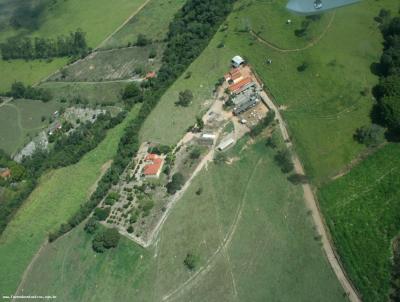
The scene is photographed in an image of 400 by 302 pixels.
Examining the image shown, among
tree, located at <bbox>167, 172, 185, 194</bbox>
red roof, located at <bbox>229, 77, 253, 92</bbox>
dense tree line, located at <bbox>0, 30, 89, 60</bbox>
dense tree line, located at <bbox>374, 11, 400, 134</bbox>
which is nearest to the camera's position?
dense tree line, located at <bbox>374, 11, 400, 134</bbox>

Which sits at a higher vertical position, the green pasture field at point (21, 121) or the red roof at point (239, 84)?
the red roof at point (239, 84)

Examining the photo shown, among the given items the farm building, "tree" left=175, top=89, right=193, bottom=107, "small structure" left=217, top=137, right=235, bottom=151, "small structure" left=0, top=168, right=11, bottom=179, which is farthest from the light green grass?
"small structure" left=217, top=137, right=235, bottom=151

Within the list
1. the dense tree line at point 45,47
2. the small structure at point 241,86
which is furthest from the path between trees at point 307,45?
the dense tree line at point 45,47

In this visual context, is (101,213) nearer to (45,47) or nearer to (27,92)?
(27,92)

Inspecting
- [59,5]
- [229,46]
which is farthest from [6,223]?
[59,5]

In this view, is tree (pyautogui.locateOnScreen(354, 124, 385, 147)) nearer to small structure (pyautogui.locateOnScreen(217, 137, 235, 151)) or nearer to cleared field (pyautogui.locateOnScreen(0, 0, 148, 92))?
small structure (pyautogui.locateOnScreen(217, 137, 235, 151))

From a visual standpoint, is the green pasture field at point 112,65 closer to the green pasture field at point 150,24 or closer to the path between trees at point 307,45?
the green pasture field at point 150,24
